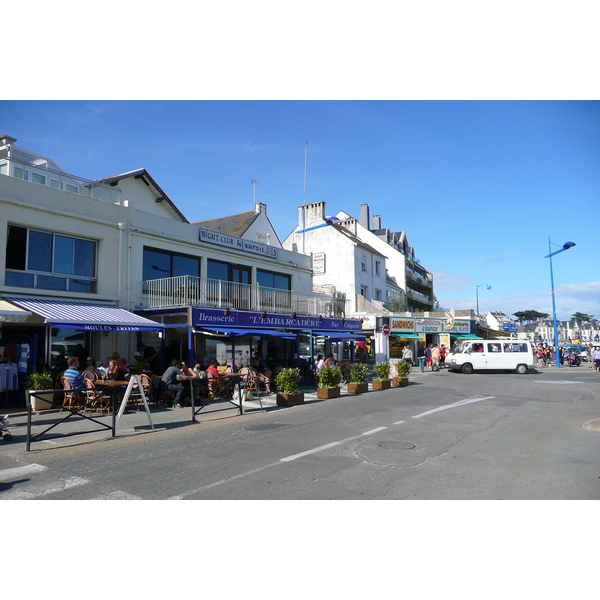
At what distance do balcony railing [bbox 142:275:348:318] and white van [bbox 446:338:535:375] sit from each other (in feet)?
26.8

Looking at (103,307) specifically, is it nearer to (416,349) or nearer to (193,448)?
(193,448)

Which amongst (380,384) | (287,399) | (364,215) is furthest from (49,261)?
(364,215)

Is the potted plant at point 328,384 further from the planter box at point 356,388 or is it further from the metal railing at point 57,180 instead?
the metal railing at point 57,180

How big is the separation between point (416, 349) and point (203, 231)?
26481 mm

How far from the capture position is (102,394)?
11.1m

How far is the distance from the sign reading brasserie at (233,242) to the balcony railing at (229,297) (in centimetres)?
179

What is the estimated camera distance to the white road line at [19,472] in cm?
620

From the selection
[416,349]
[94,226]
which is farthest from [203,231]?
[416,349]

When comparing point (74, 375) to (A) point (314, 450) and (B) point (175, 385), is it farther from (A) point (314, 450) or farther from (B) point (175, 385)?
(A) point (314, 450)

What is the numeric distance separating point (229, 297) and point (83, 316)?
24.1ft

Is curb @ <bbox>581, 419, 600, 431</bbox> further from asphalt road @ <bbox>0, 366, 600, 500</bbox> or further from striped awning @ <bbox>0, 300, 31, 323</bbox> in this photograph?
striped awning @ <bbox>0, 300, 31, 323</bbox>

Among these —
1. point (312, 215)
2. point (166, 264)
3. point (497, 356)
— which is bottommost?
point (497, 356)

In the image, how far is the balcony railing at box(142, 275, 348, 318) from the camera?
16516mm

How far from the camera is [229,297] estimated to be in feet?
62.9
